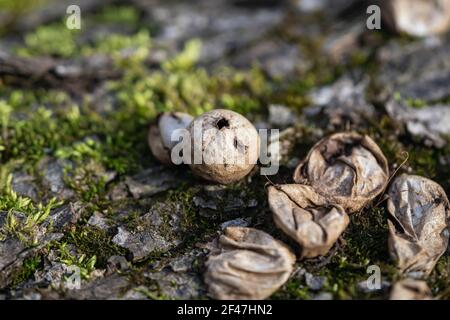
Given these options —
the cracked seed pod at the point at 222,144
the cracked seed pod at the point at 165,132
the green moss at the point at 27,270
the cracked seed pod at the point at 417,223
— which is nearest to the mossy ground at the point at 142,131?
the green moss at the point at 27,270

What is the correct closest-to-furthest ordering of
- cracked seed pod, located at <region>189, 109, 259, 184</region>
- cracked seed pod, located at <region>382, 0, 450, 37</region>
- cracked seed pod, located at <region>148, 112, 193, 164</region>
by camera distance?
cracked seed pod, located at <region>189, 109, 259, 184</region>
cracked seed pod, located at <region>148, 112, 193, 164</region>
cracked seed pod, located at <region>382, 0, 450, 37</region>

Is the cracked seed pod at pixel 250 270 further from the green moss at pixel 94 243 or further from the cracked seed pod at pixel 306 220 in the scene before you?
the green moss at pixel 94 243

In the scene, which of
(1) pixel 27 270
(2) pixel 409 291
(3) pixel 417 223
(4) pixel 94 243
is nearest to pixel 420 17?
(3) pixel 417 223

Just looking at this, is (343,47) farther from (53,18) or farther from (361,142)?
(53,18)

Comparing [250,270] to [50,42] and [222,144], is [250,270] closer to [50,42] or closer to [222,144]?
[222,144]

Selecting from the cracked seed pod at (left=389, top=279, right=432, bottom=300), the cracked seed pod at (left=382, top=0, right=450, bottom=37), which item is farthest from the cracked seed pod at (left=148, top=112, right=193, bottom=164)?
the cracked seed pod at (left=382, top=0, right=450, bottom=37)

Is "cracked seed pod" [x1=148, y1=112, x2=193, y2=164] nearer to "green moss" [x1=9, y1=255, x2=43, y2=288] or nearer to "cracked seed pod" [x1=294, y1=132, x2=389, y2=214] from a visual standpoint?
"cracked seed pod" [x1=294, y1=132, x2=389, y2=214]
